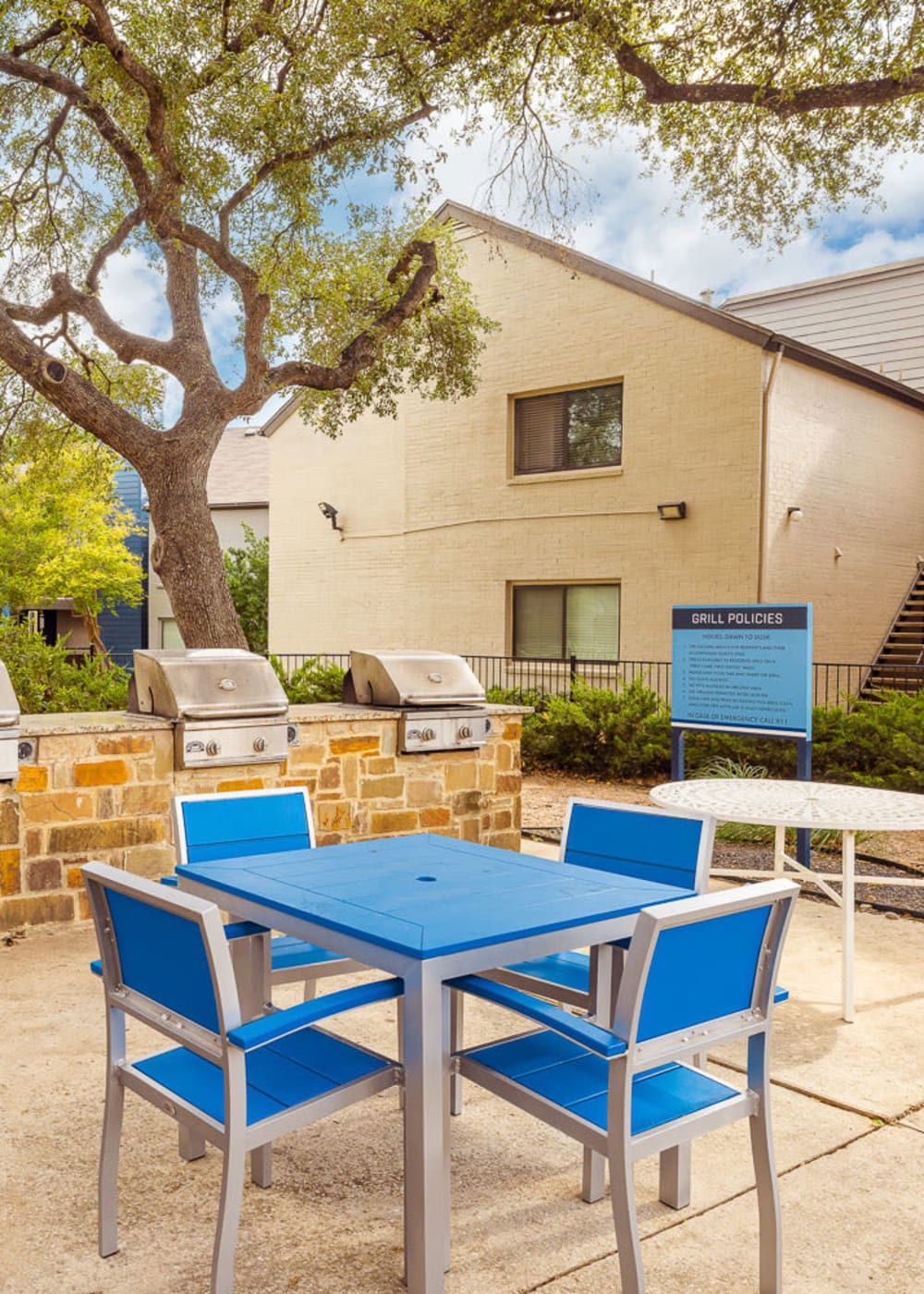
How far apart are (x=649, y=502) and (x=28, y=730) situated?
10.1 meters

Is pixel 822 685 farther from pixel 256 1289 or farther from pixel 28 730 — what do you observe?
pixel 256 1289

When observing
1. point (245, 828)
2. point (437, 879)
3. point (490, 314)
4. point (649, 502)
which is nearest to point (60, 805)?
point (245, 828)

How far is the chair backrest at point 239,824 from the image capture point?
3635mm

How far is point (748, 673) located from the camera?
637cm

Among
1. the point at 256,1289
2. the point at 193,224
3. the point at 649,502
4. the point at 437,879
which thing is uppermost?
the point at 193,224

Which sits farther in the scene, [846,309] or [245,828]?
[846,309]

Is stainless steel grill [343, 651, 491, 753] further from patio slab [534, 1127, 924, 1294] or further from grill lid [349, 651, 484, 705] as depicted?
patio slab [534, 1127, 924, 1294]

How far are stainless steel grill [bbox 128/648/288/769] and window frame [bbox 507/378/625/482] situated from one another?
928 centimetres

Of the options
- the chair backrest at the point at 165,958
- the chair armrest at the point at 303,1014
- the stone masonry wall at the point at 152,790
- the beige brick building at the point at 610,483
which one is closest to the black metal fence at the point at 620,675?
the beige brick building at the point at 610,483

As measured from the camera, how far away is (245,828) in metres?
3.79

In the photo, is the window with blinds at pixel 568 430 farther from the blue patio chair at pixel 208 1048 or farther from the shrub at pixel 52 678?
the blue patio chair at pixel 208 1048

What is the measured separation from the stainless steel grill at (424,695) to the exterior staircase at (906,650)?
314 inches

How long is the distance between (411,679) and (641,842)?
292 cm

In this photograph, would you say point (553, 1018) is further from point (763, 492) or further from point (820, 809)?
point (763, 492)
